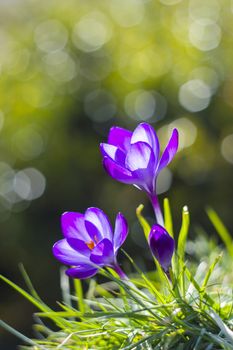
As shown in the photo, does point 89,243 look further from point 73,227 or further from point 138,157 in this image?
point 138,157

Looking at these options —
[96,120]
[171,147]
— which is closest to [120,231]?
[171,147]

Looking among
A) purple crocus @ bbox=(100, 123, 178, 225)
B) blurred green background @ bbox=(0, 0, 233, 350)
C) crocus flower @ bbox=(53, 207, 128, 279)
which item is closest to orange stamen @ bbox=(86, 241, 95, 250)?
crocus flower @ bbox=(53, 207, 128, 279)

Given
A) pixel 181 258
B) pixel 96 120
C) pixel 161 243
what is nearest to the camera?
pixel 161 243

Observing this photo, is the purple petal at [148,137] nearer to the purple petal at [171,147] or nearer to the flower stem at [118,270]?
the purple petal at [171,147]

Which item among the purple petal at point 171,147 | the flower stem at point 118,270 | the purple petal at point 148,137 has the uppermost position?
the purple petal at point 148,137

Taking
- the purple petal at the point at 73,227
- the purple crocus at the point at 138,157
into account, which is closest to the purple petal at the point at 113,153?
the purple crocus at the point at 138,157

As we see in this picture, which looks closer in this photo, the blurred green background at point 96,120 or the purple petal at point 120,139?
the purple petal at point 120,139

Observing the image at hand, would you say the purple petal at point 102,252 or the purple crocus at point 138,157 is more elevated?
the purple crocus at point 138,157
